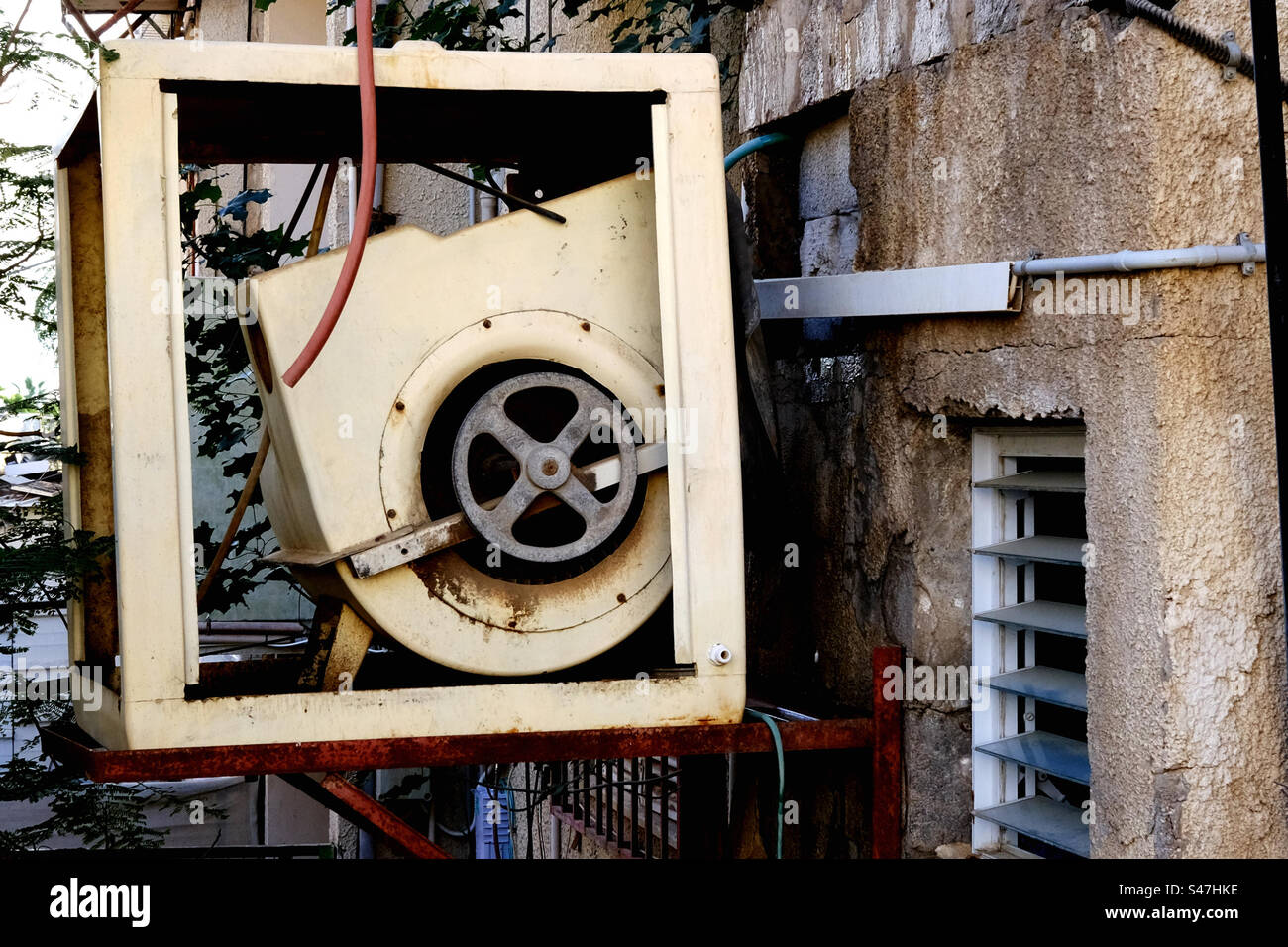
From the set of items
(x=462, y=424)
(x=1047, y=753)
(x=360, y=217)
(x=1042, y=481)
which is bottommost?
(x=1047, y=753)

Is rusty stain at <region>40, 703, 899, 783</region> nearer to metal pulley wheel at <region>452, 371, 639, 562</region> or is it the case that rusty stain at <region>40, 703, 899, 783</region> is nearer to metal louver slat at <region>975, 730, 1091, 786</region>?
metal pulley wheel at <region>452, 371, 639, 562</region>

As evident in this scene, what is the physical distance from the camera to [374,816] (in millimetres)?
2459

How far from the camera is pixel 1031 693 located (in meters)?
2.49

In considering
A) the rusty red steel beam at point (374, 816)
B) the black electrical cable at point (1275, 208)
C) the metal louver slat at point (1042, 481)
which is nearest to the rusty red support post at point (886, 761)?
the metal louver slat at point (1042, 481)

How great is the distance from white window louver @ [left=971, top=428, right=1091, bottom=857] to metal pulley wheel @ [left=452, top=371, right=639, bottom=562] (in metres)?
0.75

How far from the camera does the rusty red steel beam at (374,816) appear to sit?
2438 mm

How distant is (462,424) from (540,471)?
0.16 metres

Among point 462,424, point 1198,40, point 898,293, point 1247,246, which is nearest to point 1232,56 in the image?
point 1198,40

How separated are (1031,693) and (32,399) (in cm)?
230

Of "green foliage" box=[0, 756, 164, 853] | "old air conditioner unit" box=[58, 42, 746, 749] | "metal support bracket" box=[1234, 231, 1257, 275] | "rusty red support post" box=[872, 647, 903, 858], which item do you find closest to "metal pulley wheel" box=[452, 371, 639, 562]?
"old air conditioner unit" box=[58, 42, 746, 749]

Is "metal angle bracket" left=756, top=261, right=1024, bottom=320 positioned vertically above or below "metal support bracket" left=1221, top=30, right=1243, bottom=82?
below

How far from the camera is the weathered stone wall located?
205 centimetres

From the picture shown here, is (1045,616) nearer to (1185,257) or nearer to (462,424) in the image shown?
(1185,257)

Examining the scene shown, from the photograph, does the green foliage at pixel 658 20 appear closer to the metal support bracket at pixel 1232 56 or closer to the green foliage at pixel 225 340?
the green foliage at pixel 225 340
